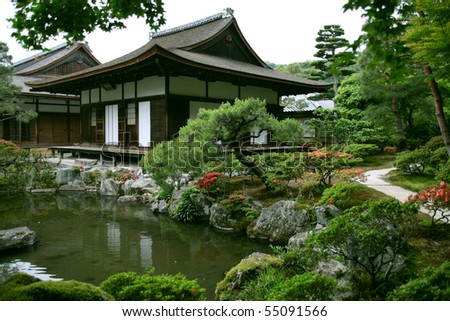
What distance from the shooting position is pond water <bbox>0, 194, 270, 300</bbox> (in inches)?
250

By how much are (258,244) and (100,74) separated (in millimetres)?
11833

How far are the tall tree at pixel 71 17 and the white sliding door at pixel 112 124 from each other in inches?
539

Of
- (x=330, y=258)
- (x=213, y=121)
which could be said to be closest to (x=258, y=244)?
(x=330, y=258)

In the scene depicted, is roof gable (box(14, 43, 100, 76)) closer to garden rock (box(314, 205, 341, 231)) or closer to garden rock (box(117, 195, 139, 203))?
garden rock (box(117, 195, 139, 203))

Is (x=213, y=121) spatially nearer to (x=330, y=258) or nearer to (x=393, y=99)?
(x=330, y=258)

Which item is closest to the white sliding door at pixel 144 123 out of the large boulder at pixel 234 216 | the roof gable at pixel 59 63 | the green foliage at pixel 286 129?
the large boulder at pixel 234 216

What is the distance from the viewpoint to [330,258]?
5258mm

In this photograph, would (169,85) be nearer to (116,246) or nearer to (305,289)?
(116,246)

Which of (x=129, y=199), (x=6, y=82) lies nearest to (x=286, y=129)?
(x=129, y=199)

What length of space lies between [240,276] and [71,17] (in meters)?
3.99

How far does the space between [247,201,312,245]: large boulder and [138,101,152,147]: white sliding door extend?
9.09 m

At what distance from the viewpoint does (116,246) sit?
7707 mm

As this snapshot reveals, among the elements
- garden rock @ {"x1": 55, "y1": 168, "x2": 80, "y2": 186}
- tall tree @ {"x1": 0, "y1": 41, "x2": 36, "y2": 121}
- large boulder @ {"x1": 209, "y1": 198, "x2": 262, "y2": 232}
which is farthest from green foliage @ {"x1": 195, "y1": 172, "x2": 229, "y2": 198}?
tall tree @ {"x1": 0, "y1": 41, "x2": 36, "y2": 121}

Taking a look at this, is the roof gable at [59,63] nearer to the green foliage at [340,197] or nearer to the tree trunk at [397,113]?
the tree trunk at [397,113]
